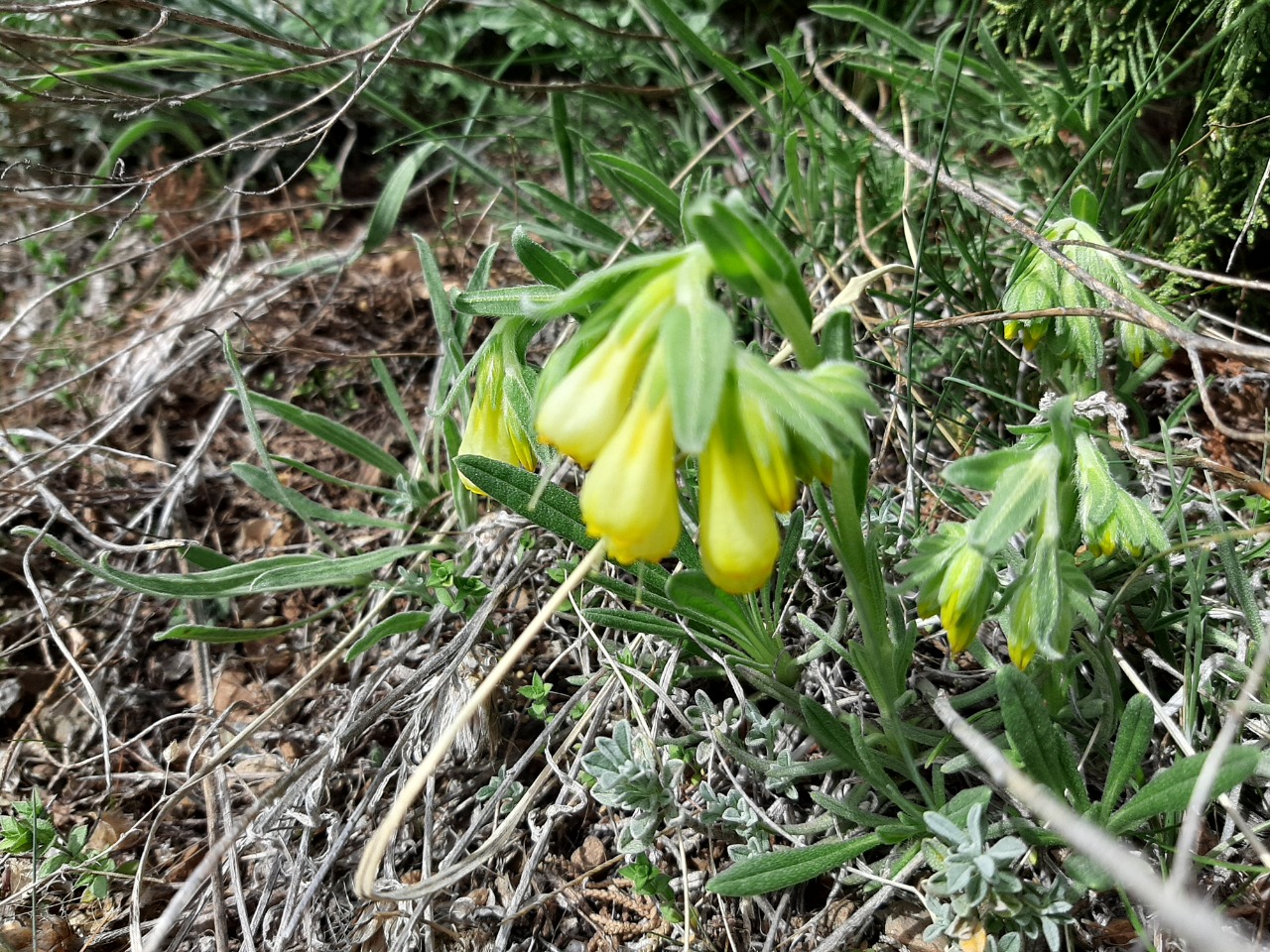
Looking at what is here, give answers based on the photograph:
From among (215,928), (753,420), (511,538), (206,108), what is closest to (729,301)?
(511,538)

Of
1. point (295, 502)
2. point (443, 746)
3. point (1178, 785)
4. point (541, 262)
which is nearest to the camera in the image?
point (443, 746)

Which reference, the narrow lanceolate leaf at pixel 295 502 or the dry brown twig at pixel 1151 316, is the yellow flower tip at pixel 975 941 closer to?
the dry brown twig at pixel 1151 316

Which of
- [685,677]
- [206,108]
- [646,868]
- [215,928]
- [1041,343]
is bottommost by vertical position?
[215,928]

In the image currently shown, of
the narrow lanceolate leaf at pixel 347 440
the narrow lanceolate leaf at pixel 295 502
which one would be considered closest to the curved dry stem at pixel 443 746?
the narrow lanceolate leaf at pixel 295 502

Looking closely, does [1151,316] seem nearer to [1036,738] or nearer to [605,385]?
[1036,738]

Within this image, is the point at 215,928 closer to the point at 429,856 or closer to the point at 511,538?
the point at 429,856

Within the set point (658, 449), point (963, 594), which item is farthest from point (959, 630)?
point (658, 449)

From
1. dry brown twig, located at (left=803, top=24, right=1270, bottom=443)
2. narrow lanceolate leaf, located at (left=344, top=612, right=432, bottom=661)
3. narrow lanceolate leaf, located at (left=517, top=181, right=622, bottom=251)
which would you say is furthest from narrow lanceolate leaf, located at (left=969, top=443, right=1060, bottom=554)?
narrow lanceolate leaf, located at (left=517, top=181, right=622, bottom=251)
